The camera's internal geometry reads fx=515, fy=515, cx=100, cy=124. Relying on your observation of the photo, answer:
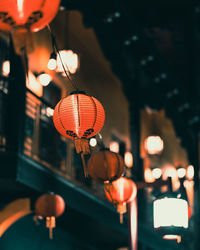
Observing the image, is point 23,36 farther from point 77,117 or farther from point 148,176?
point 148,176

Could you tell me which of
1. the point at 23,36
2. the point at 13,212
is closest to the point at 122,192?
the point at 13,212

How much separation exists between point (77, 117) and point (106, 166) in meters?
1.85

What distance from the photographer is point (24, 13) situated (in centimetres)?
663

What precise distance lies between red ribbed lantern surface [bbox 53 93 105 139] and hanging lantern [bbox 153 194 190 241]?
4.87 m

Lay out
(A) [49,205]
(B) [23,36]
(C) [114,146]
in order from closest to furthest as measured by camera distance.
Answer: (B) [23,36] < (A) [49,205] < (C) [114,146]

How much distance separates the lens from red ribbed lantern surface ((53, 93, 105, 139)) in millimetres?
8578

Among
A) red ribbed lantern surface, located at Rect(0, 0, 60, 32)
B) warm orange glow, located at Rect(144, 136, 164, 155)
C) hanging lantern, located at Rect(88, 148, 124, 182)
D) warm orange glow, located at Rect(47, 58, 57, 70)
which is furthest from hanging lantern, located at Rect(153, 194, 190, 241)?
warm orange glow, located at Rect(144, 136, 164, 155)

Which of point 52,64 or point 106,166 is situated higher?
point 52,64

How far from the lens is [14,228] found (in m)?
13.2

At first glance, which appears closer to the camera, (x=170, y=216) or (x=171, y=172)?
(x=170, y=216)

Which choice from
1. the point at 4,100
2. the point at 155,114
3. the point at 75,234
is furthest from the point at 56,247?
the point at 155,114

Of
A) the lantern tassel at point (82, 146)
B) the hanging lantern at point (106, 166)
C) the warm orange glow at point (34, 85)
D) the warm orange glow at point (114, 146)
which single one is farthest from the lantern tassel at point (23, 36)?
the warm orange glow at point (114, 146)

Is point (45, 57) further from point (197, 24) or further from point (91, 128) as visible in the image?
point (197, 24)

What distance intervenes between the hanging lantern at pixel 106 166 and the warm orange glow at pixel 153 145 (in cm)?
1282
